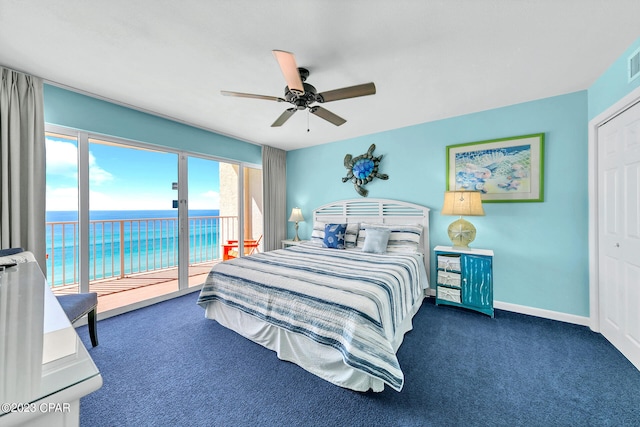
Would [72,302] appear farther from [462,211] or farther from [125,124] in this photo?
[462,211]

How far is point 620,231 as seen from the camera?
2.12 metres

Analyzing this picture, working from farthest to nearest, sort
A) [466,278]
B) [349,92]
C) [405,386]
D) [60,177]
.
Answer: [466,278], [60,177], [349,92], [405,386]

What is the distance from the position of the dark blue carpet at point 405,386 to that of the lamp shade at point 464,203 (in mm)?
1273

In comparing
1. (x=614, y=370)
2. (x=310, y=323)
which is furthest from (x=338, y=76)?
(x=614, y=370)

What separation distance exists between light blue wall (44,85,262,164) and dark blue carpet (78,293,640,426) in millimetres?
2281

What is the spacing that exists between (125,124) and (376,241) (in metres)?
3.51

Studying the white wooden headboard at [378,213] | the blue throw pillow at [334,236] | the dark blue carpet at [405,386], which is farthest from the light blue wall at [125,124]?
the dark blue carpet at [405,386]

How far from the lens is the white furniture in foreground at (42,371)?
43 cm

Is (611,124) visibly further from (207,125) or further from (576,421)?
(207,125)

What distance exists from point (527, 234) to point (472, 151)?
120cm

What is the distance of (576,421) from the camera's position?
1454 millimetres

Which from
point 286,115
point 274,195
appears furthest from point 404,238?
point 274,195

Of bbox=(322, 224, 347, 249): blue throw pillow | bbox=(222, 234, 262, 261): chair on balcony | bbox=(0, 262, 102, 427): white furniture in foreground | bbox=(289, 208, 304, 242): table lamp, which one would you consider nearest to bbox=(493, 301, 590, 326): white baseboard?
bbox=(322, 224, 347, 249): blue throw pillow

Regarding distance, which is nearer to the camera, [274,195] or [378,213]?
[378,213]
